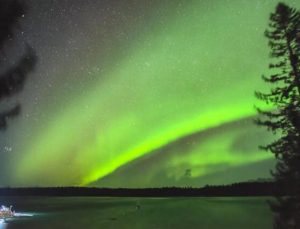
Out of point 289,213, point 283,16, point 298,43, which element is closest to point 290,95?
point 298,43

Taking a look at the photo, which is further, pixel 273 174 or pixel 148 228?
pixel 148 228

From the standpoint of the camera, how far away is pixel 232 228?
84750mm

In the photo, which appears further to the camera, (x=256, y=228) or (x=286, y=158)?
(x=256, y=228)

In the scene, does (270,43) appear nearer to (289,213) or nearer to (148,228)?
(289,213)

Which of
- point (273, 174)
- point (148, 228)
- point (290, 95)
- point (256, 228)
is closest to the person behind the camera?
point (290, 95)

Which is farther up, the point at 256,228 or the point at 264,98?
the point at 264,98

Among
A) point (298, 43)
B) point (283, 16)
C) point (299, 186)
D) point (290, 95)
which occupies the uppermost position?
point (283, 16)

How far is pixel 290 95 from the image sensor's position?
22531mm

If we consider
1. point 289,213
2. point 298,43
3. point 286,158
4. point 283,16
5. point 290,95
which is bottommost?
point 289,213

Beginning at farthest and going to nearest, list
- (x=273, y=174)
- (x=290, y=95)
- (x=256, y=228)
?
1. (x=256, y=228)
2. (x=273, y=174)
3. (x=290, y=95)

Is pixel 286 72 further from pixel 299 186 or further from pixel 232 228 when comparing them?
pixel 232 228

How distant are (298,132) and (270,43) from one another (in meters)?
5.06

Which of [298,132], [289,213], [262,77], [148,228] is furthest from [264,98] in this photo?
[148,228]

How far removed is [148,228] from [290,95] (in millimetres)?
71772
